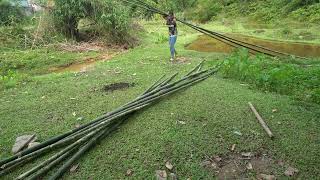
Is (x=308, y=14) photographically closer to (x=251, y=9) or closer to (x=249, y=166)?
(x=251, y=9)

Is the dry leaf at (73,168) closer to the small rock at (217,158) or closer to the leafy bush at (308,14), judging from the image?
the small rock at (217,158)

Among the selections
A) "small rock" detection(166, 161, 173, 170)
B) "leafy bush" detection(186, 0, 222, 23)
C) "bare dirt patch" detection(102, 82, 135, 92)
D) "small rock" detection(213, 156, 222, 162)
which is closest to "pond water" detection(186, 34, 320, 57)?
"bare dirt patch" detection(102, 82, 135, 92)

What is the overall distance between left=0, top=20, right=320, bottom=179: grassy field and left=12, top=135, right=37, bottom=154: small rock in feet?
0.62

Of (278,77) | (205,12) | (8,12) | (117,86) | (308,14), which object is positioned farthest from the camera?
(205,12)

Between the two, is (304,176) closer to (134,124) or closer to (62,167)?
(134,124)

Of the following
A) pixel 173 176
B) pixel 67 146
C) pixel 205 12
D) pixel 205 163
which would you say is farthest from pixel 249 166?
pixel 205 12

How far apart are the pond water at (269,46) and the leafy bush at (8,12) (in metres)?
8.10

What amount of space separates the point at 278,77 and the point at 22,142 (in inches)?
222

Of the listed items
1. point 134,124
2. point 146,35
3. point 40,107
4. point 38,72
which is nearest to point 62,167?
point 134,124

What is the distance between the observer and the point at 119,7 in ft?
47.3

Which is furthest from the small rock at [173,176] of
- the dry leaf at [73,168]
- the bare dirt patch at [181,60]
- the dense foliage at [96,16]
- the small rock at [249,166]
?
the dense foliage at [96,16]

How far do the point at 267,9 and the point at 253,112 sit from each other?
19.0 meters

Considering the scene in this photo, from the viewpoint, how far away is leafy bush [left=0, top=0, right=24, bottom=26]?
15.1 metres

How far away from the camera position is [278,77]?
774 cm
